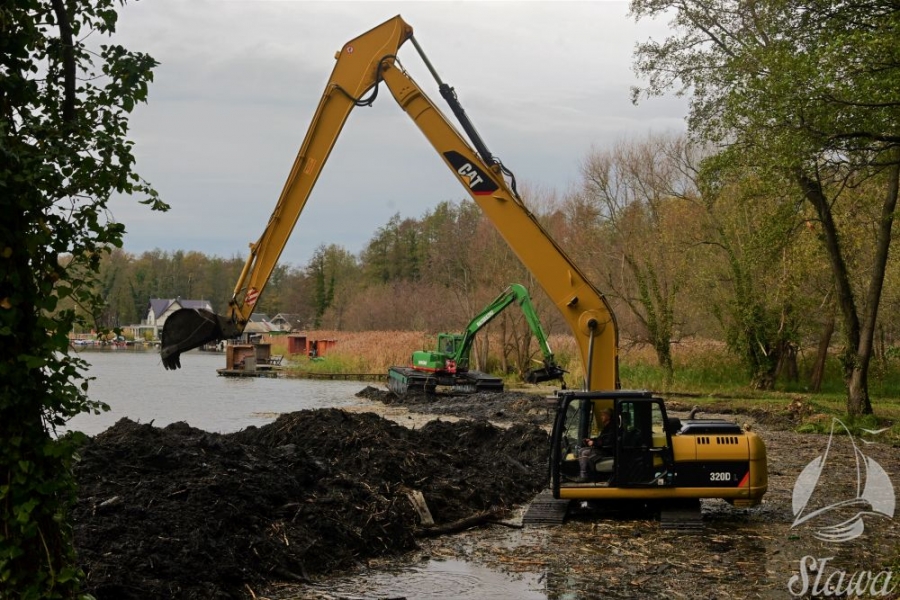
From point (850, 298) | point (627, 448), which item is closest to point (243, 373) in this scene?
point (850, 298)

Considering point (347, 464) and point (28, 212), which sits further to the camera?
point (347, 464)

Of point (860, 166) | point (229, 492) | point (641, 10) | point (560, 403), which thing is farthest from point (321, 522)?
point (641, 10)

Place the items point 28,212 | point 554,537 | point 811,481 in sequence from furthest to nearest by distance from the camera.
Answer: point 811,481 → point 554,537 → point 28,212

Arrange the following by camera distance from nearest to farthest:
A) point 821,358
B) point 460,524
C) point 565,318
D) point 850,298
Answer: point 460,524 < point 565,318 < point 850,298 < point 821,358

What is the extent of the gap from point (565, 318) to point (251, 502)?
5.38 metres

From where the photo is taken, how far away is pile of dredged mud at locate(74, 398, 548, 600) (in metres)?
7.80

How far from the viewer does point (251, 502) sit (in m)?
9.38

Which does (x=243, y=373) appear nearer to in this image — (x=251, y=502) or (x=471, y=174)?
(x=471, y=174)

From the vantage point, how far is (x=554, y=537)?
34.4 feet

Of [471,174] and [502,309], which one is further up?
[471,174]

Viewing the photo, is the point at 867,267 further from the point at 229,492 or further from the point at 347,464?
the point at 229,492

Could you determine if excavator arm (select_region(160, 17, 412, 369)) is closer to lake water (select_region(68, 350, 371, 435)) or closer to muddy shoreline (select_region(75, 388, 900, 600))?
muddy shoreline (select_region(75, 388, 900, 600))

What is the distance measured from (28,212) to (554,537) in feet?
25.2

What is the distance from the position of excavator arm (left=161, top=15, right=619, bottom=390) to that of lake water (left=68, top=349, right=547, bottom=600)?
2.31 meters
